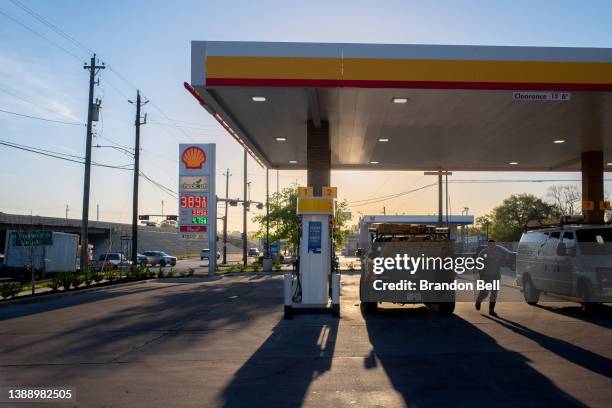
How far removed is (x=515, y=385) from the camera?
765 cm

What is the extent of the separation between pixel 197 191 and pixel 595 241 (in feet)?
86.0

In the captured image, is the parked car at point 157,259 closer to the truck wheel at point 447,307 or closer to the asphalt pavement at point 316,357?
the asphalt pavement at point 316,357

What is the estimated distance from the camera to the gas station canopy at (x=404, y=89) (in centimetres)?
1439

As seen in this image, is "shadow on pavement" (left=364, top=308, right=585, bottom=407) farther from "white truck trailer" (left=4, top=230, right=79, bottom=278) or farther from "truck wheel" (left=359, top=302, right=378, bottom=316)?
"white truck trailer" (left=4, top=230, right=79, bottom=278)

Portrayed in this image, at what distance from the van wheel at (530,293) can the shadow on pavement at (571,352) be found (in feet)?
15.1

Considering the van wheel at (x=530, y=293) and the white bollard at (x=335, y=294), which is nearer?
the white bollard at (x=335, y=294)

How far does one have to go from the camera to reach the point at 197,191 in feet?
120

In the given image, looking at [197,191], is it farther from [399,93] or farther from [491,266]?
[491,266]

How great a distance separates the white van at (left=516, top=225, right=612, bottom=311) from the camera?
45.1 feet

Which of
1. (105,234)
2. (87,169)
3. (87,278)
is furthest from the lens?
(105,234)

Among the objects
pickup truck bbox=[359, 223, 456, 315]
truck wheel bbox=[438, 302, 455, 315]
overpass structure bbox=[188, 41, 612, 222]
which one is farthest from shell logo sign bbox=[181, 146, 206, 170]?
truck wheel bbox=[438, 302, 455, 315]

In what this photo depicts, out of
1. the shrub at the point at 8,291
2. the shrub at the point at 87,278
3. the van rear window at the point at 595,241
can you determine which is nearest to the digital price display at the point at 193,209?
the shrub at the point at 87,278

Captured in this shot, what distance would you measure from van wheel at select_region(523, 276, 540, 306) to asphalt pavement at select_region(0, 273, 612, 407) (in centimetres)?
75

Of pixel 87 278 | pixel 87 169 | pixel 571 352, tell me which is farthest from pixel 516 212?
pixel 571 352
